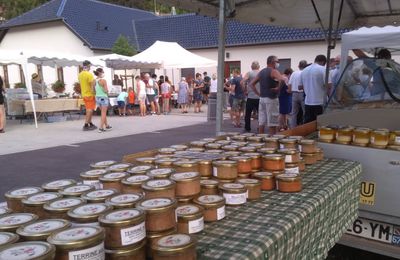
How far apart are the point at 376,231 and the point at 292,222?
1477mm

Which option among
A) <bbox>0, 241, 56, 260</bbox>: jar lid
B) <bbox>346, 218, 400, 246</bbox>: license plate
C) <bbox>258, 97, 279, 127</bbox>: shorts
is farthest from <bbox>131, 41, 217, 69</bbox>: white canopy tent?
<bbox>0, 241, 56, 260</bbox>: jar lid

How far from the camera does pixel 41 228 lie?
1.32m

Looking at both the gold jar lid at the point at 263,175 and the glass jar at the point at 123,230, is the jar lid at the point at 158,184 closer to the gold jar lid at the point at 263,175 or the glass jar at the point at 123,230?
the glass jar at the point at 123,230

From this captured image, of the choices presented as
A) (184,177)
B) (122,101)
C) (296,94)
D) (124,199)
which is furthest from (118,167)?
(122,101)

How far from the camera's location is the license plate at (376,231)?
2824 millimetres

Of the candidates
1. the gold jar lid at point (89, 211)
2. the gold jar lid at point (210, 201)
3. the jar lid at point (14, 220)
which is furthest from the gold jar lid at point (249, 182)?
the jar lid at point (14, 220)

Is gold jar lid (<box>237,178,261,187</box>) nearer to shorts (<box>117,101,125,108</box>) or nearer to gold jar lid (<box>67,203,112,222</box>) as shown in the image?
gold jar lid (<box>67,203,112,222</box>)

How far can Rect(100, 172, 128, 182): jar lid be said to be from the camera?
1.94 meters

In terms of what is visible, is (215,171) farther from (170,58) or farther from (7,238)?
(170,58)

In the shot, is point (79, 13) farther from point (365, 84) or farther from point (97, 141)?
point (365, 84)

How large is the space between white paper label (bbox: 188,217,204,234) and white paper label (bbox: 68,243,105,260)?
511mm

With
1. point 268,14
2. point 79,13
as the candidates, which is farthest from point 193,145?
point 79,13

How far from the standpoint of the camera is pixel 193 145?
2959 millimetres

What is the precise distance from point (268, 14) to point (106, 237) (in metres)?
4.49
